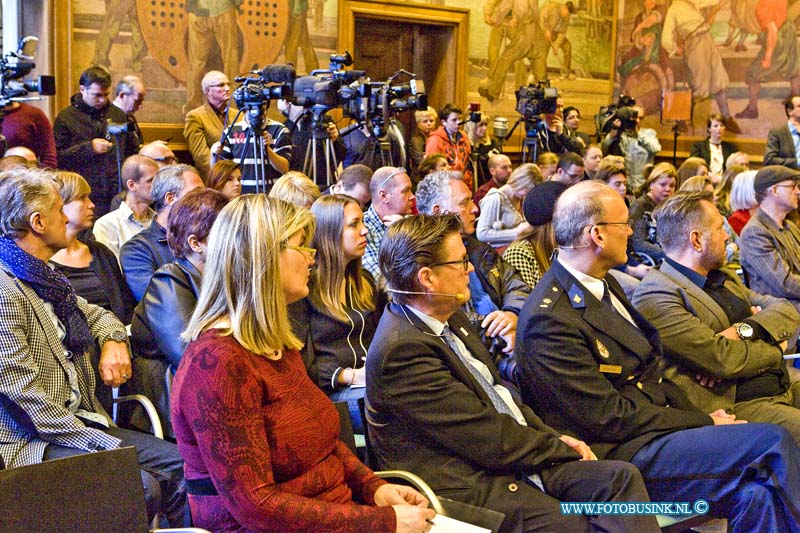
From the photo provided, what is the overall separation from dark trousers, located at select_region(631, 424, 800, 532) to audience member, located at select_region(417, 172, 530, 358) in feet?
3.15

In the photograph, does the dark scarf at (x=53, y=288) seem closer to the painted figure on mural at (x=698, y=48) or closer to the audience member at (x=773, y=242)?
the audience member at (x=773, y=242)

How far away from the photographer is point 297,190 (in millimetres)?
4945

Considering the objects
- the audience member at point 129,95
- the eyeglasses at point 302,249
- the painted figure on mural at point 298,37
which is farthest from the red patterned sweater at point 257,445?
the painted figure on mural at point 298,37

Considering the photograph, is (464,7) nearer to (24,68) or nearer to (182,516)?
(24,68)

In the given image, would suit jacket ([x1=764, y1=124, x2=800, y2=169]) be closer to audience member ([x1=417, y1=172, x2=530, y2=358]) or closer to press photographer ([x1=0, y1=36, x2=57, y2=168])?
audience member ([x1=417, y1=172, x2=530, y2=358])

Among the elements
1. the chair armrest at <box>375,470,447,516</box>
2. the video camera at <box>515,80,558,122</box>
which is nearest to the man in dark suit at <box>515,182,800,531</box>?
the chair armrest at <box>375,470,447,516</box>

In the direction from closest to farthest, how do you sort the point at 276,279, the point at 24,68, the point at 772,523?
the point at 276,279 < the point at 772,523 < the point at 24,68

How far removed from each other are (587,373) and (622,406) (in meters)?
0.17

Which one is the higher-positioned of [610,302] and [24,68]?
[24,68]

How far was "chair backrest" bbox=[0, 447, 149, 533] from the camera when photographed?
6.30 feet

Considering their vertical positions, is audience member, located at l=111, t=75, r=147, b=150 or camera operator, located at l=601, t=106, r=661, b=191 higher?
audience member, located at l=111, t=75, r=147, b=150

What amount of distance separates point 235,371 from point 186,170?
2.78 m

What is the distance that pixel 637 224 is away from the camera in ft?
23.5

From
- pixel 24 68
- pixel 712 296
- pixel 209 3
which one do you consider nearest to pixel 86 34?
pixel 209 3
